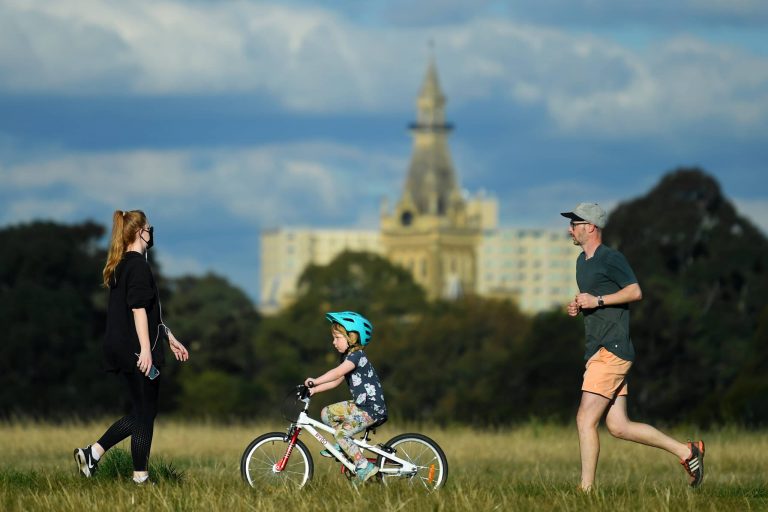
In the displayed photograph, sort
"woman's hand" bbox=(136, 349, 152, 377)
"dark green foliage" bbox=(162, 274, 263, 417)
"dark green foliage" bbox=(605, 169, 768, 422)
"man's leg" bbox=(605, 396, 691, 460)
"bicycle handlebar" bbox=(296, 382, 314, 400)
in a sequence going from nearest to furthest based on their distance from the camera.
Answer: "woman's hand" bbox=(136, 349, 152, 377), "bicycle handlebar" bbox=(296, 382, 314, 400), "man's leg" bbox=(605, 396, 691, 460), "dark green foliage" bbox=(605, 169, 768, 422), "dark green foliage" bbox=(162, 274, 263, 417)

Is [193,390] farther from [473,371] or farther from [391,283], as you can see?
[391,283]

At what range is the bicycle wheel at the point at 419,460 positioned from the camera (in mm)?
12062

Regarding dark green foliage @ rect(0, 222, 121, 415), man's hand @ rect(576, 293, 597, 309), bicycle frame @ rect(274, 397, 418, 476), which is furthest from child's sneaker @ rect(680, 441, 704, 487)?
dark green foliage @ rect(0, 222, 121, 415)

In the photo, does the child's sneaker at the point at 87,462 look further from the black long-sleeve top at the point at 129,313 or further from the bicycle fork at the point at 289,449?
the bicycle fork at the point at 289,449

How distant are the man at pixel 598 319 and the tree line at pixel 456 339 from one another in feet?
68.5

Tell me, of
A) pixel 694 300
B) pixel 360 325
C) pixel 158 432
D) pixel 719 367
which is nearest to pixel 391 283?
pixel 694 300

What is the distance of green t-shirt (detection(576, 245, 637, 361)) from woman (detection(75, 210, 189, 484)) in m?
2.60

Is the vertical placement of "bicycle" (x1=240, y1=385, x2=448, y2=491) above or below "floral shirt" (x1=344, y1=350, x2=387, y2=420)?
below

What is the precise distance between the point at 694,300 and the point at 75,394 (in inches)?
1103

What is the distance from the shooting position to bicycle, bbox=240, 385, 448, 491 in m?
12.0

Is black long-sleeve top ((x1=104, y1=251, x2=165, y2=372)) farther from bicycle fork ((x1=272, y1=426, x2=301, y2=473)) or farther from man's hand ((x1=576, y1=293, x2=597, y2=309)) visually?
man's hand ((x1=576, y1=293, x2=597, y2=309))

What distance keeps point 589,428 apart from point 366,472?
145cm

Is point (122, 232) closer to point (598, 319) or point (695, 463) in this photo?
point (598, 319)

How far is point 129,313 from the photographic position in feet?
39.3
